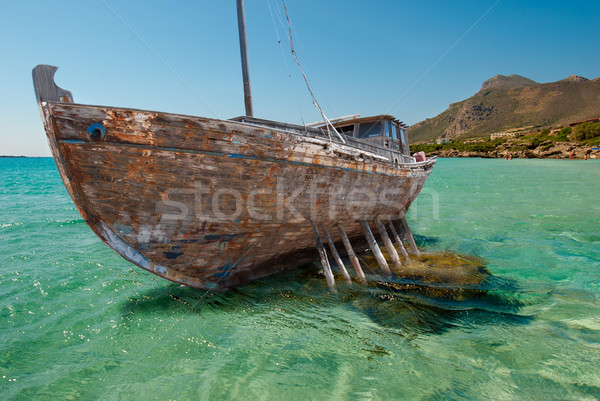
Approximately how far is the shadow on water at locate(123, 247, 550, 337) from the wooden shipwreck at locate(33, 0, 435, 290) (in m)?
0.38

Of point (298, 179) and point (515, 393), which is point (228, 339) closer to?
point (298, 179)

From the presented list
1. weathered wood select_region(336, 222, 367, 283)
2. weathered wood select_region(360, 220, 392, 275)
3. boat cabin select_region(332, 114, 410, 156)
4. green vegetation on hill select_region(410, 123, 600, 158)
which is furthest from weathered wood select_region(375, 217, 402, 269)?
green vegetation on hill select_region(410, 123, 600, 158)

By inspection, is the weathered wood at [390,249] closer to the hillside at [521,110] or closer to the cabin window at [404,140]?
the cabin window at [404,140]

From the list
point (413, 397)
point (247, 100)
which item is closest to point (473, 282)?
point (413, 397)

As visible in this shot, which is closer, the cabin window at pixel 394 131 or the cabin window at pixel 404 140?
the cabin window at pixel 394 131

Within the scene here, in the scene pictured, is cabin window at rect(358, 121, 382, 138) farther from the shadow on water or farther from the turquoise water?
the turquoise water

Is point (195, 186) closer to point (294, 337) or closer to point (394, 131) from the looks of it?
point (294, 337)

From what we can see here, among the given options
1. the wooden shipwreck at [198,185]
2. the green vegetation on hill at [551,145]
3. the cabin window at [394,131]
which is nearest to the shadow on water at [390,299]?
the wooden shipwreck at [198,185]

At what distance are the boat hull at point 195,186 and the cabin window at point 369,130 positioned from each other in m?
3.63

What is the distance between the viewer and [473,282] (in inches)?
239

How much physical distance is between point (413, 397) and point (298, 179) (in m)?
3.23

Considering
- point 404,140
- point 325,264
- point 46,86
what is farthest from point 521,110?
point 46,86

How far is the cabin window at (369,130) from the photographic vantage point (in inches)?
357

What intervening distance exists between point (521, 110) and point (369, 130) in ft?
434
